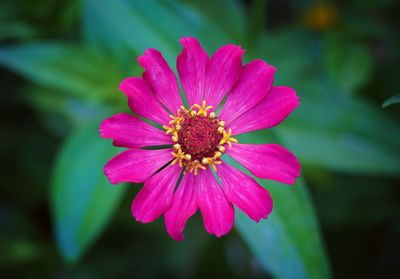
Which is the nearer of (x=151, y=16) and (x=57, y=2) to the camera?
(x=151, y=16)

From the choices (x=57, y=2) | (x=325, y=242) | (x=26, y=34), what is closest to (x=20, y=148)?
(x=26, y=34)

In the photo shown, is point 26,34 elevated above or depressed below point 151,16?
below

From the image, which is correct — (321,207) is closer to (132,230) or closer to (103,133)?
(132,230)

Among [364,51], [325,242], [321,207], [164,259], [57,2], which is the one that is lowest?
[164,259]

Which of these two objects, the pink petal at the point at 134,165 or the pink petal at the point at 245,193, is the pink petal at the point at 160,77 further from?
the pink petal at the point at 245,193

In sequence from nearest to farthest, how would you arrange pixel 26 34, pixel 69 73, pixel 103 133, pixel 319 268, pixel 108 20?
1. pixel 103 133
2. pixel 319 268
3. pixel 108 20
4. pixel 69 73
5. pixel 26 34

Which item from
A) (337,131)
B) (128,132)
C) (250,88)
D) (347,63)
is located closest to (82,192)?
(128,132)

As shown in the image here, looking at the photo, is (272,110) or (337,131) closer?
(272,110)

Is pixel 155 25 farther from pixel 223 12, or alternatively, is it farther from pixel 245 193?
pixel 245 193
